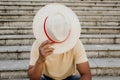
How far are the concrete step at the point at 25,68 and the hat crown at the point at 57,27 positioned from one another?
1722 mm

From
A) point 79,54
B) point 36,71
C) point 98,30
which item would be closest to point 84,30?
point 98,30

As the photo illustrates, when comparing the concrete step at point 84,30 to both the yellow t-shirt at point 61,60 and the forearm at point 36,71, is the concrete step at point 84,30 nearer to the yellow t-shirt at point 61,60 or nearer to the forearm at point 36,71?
the yellow t-shirt at point 61,60

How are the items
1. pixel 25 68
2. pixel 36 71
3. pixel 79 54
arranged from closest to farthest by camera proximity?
pixel 36 71
pixel 79 54
pixel 25 68

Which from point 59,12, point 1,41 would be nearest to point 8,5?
point 1,41

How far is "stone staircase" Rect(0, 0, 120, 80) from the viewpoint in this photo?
3.35m

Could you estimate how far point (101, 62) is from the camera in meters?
3.52

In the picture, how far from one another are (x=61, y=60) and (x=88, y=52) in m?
1.85

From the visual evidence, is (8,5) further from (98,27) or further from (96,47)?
(96,47)

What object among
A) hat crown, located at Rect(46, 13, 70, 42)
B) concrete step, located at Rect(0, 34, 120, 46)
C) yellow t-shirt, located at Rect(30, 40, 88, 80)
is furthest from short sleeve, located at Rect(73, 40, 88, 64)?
concrete step, located at Rect(0, 34, 120, 46)

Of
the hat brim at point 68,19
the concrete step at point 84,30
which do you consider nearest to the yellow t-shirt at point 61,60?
the hat brim at point 68,19

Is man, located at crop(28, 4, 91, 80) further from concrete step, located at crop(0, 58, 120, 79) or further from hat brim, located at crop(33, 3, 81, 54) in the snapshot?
concrete step, located at crop(0, 58, 120, 79)

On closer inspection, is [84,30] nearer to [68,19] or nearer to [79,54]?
[79,54]

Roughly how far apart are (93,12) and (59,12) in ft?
14.2

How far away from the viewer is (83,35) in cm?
448
